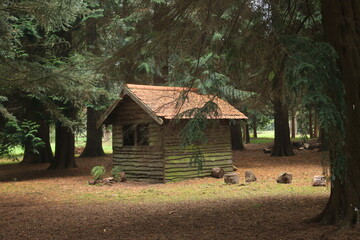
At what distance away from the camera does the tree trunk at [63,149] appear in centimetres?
2052

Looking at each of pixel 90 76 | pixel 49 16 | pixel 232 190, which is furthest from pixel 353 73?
pixel 90 76

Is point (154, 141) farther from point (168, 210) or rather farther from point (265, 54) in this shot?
point (265, 54)

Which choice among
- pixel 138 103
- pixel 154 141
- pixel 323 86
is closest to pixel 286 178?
pixel 154 141

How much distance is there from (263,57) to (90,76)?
9.02 metres

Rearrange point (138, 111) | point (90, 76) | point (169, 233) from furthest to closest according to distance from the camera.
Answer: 1. point (138, 111)
2. point (90, 76)
3. point (169, 233)

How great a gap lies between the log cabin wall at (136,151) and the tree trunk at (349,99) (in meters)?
9.15

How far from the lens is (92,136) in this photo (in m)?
28.7

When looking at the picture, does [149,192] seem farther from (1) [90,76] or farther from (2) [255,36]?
(2) [255,36]

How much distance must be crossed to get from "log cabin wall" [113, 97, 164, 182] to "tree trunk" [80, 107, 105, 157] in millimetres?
11345

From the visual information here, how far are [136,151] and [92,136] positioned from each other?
44.0 feet

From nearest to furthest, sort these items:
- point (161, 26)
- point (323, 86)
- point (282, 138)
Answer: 1. point (323, 86)
2. point (161, 26)
3. point (282, 138)

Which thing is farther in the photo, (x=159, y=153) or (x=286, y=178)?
(x=159, y=153)

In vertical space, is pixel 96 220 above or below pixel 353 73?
below

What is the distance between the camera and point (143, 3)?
755cm
